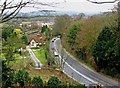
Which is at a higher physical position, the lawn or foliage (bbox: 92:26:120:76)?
foliage (bbox: 92:26:120:76)

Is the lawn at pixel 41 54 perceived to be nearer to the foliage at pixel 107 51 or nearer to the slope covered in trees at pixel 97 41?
the slope covered in trees at pixel 97 41

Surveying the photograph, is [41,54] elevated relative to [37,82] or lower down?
lower down

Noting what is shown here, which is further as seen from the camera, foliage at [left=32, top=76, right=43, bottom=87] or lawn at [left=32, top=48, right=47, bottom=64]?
lawn at [left=32, top=48, right=47, bottom=64]

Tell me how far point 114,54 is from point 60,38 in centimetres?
774

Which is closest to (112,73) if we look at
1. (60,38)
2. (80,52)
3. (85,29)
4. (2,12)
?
(85,29)

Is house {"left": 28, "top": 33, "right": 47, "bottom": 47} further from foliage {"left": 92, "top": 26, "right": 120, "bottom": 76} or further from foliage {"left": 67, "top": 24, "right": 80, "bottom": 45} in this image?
foliage {"left": 92, "top": 26, "right": 120, "bottom": 76}

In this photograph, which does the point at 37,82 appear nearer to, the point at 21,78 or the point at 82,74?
the point at 21,78

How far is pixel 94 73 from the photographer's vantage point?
12.5 m

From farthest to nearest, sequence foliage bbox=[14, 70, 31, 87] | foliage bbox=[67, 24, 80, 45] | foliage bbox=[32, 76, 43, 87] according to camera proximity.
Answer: foliage bbox=[67, 24, 80, 45]
foliage bbox=[14, 70, 31, 87]
foliage bbox=[32, 76, 43, 87]

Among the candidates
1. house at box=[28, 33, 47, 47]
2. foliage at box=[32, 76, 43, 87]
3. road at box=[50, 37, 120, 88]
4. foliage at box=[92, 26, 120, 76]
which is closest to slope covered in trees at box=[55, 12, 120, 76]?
foliage at box=[92, 26, 120, 76]

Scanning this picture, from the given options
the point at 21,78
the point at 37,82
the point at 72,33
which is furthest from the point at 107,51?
the point at 72,33

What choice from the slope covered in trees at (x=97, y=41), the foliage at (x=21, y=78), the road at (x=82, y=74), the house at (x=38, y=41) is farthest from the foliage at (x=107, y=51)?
the house at (x=38, y=41)

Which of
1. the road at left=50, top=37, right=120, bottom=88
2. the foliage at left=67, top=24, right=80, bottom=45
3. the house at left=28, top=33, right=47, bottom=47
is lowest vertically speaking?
the road at left=50, top=37, right=120, bottom=88

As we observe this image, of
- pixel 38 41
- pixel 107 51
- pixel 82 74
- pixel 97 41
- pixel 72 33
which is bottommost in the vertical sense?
pixel 82 74
